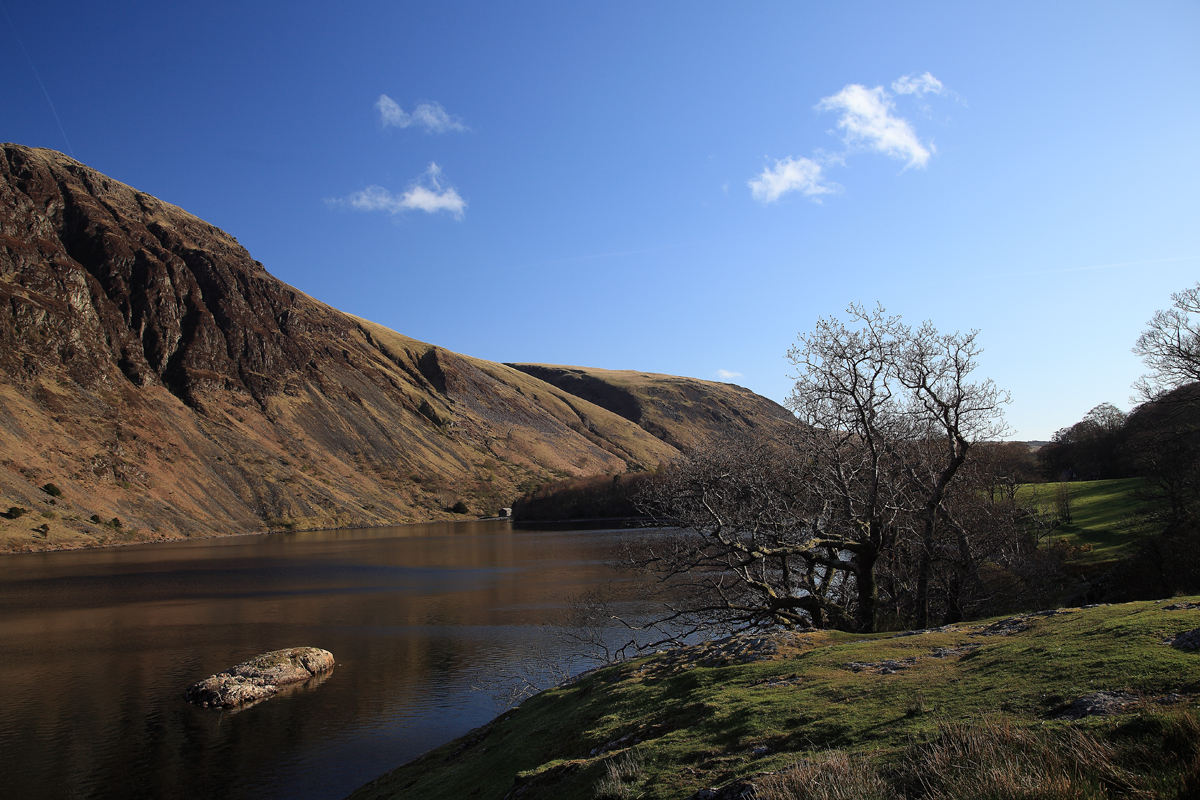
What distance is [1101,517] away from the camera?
3828cm

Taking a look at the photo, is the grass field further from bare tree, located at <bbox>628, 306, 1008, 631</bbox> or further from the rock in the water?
the rock in the water

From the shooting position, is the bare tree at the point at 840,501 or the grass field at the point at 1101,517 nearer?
the bare tree at the point at 840,501

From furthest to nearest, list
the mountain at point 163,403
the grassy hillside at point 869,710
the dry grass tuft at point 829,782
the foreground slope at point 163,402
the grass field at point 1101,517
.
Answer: the foreground slope at point 163,402, the mountain at point 163,403, the grass field at point 1101,517, the grassy hillside at point 869,710, the dry grass tuft at point 829,782

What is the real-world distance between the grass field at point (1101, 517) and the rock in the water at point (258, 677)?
107ft

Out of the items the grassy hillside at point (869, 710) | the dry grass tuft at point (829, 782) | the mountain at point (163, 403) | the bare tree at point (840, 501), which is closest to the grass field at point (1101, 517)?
the bare tree at point (840, 501)

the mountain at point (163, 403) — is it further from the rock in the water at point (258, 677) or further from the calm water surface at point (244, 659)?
the rock in the water at point (258, 677)

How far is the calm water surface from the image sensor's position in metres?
19.5

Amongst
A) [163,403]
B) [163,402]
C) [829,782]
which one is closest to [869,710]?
[829,782]

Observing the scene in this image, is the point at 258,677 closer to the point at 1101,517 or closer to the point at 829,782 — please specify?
the point at 829,782

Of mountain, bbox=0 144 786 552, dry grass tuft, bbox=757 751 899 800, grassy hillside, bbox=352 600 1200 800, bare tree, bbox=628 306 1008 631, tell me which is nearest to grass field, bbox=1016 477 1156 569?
bare tree, bbox=628 306 1008 631

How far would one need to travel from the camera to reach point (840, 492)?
16.7 meters

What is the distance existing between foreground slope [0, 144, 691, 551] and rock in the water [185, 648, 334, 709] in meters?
79.0

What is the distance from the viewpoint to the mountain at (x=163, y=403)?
347ft

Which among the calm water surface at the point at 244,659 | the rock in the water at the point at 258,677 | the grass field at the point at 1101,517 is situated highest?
the grass field at the point at 1101,517
